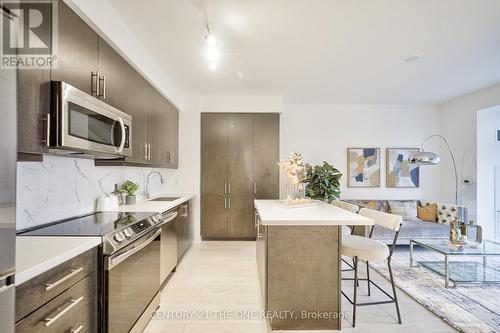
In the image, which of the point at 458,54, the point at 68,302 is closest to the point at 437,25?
the point at 458,54

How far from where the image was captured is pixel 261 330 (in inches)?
82.0

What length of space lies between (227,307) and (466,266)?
3.13 metres

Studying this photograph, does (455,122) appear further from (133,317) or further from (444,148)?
(133,317)

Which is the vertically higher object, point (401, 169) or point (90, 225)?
point (401, 169)

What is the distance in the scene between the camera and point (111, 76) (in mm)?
2154

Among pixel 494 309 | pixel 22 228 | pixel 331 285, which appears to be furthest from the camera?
pixel 494 309

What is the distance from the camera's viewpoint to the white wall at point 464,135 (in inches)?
169

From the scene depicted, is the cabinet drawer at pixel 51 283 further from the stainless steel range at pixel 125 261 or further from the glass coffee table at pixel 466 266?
the glass coffee table at pixel 466 266

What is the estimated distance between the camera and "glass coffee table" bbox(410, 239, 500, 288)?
279 cm

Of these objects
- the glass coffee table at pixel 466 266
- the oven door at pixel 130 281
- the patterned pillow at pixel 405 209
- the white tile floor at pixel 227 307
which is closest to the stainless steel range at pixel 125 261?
the oven door at pixel 130 281

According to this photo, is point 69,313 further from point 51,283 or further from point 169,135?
point 169,135

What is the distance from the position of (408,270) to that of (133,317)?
334cm

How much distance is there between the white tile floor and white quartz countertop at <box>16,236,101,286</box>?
119 cm

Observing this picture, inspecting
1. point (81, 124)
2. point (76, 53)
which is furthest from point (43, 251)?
point (76, 53)
